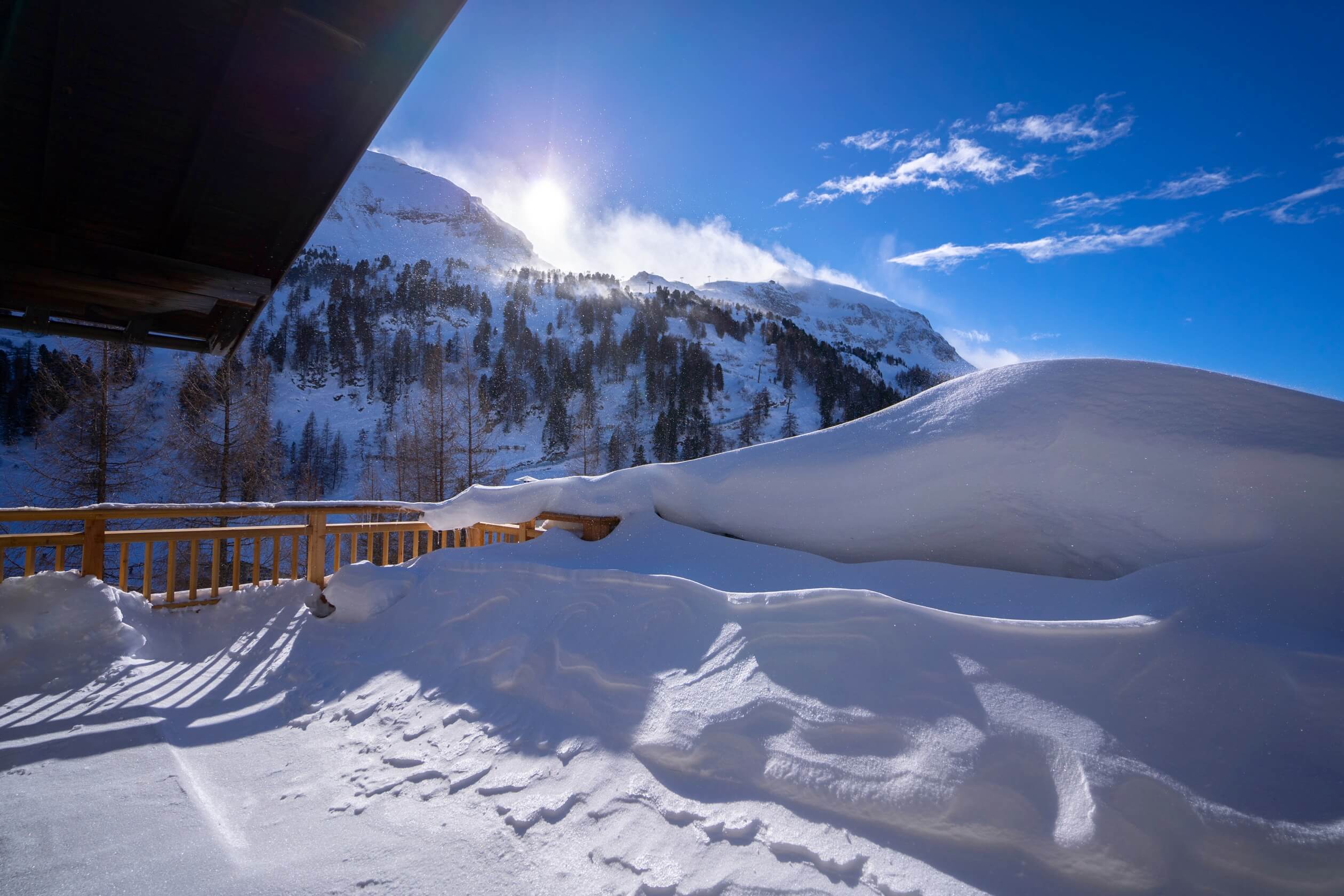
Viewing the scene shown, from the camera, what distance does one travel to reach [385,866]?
79.4 inches

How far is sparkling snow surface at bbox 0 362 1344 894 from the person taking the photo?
1.73 m

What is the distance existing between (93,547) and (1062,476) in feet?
23.7

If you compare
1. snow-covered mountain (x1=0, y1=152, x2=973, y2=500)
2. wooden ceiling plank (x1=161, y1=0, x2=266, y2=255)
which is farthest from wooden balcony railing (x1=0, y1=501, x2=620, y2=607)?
snow-covered mountain (x1=0, y1=152, x2=973, y2=500)

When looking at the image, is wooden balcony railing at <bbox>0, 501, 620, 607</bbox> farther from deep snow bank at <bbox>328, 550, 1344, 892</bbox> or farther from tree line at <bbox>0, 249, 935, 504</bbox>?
tree line at <bbox>0, 249, 935, 504</bbox>

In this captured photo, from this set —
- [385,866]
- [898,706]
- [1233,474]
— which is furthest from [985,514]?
[385,866]

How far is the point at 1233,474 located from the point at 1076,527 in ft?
2.22

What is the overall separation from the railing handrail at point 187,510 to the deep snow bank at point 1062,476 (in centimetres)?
411

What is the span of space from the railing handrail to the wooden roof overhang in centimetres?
144

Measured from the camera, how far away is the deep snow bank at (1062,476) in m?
2.49

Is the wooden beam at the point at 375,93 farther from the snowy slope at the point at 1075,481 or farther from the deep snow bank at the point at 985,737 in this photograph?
the snowy slope at the point at 1075,481

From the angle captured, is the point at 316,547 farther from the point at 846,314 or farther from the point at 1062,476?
the point at 846,314

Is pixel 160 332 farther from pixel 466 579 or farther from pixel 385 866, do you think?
pixel 385 866

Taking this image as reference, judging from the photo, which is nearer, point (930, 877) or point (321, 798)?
point (930, 877)

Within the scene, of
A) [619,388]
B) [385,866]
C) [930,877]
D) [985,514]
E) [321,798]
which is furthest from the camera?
[619,388]
